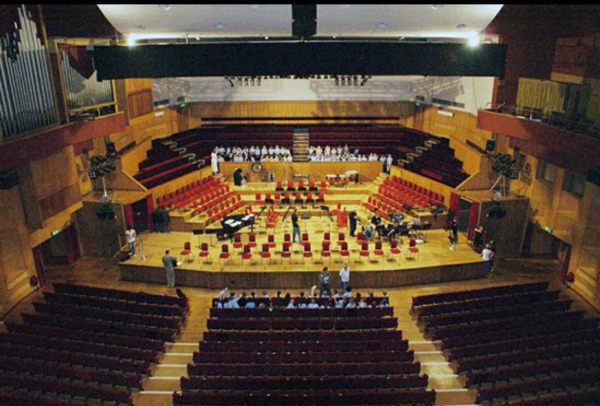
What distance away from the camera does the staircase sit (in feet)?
67.9

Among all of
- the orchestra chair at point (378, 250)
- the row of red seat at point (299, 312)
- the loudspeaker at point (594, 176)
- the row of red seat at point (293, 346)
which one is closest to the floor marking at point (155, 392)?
the row of red seat at point (293, 346)

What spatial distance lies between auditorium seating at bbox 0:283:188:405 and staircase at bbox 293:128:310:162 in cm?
1053

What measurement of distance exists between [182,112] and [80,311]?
1253 cm

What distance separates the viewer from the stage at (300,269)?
13156mm

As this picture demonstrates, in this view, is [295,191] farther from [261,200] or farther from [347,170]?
[347,170]

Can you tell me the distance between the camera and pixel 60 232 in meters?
14.4

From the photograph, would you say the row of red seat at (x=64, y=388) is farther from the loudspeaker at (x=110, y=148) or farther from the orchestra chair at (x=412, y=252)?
the orchestra chair at (x=412, y=252)

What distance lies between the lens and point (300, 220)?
17.1 metres

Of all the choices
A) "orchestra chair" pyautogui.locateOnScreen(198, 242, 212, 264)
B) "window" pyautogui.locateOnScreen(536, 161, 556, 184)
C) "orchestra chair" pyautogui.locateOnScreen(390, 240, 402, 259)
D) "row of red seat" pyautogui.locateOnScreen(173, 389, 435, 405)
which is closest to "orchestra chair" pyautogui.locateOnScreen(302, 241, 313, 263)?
"orchestra chair" pyautogui.locateOnScreen(390, 240, 402, 259)

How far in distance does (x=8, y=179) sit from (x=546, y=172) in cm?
1539

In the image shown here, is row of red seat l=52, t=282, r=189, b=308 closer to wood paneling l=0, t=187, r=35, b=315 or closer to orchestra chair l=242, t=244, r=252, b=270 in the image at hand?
wood paneling l=0, t=187, r=35, b=315

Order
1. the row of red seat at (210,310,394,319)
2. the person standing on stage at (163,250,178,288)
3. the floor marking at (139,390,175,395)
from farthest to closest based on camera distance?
the person standing on stage at (163,250,178,288)
the row of red seat at (210,310,394,319)
the floor marking at (139,390,175,395)

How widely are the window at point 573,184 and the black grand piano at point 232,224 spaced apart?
31.6 feet

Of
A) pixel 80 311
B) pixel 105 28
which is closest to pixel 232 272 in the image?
pixel 80 311
